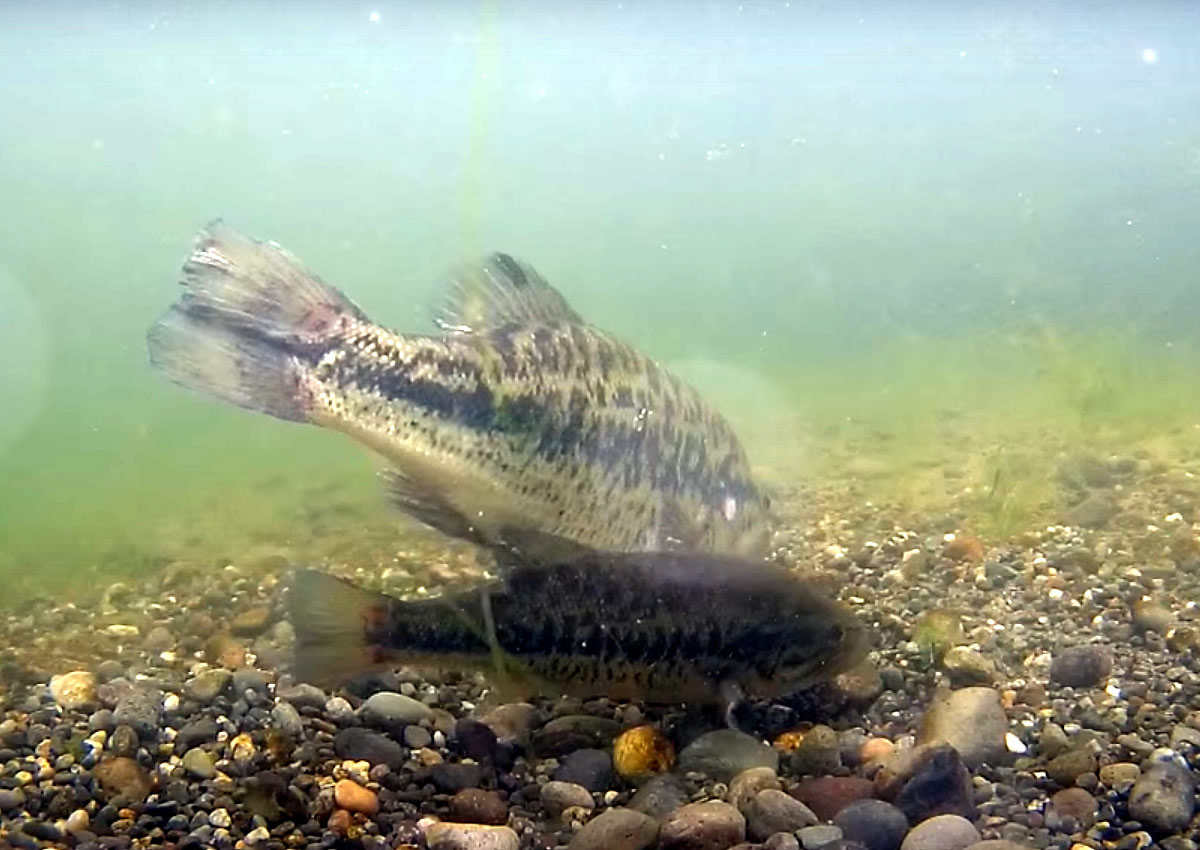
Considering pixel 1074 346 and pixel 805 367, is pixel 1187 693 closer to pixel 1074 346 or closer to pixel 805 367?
pixel 1074 346

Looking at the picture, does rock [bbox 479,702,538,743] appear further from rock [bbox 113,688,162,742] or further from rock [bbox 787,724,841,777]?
rock [bbox 113,688,162,742]

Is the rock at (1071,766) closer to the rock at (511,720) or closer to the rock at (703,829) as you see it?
the rock at (703,829)

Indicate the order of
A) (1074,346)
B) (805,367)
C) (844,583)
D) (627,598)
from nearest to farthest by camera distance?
1. (627,598)
2. (844,583)
3. (1074,346)
4. (805,367)

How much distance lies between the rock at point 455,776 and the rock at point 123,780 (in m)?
0.84

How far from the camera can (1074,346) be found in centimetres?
1788

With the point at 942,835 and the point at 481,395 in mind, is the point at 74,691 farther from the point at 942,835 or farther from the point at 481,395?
the point at 942,835

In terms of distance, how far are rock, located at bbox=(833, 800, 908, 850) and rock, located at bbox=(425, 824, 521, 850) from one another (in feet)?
2.90

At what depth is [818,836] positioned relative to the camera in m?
2.69

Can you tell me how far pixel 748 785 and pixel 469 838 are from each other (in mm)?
818

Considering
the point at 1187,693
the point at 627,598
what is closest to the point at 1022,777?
the point at 1187,693

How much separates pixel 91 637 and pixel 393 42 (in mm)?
31099

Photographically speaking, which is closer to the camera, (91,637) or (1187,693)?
(1187,693)

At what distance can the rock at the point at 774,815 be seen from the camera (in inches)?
109

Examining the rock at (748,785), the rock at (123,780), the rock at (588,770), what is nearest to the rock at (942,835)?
the rock at (748,785)
